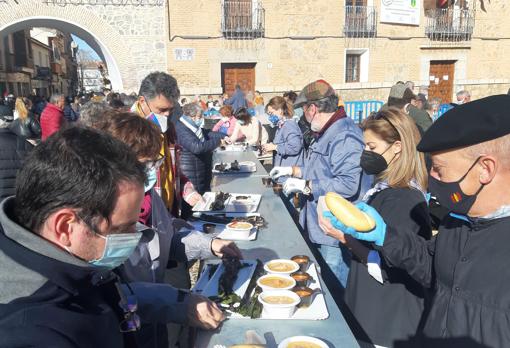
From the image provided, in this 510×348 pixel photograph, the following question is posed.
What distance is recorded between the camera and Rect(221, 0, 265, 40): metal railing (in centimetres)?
1662

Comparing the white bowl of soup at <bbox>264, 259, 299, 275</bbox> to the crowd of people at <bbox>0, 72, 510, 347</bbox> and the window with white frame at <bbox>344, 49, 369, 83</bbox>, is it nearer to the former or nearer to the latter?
the crowd of people at <bbox>0, 72, 510, 347</bbox>

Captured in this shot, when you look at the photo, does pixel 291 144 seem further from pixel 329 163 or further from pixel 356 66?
pixel 356 66

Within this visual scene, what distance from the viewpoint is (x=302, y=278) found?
227 cm

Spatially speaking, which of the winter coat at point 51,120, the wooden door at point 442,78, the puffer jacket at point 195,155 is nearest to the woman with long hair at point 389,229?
the puffer jacket at point 195,155

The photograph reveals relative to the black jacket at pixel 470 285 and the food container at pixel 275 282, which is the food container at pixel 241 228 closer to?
the food container at pixel 275 282

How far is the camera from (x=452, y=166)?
5.49 ft

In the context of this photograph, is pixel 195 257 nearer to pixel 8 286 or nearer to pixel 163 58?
pixel 8 286

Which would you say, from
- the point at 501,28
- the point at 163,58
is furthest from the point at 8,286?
the point at 501,28

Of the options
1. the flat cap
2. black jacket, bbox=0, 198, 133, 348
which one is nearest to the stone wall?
the flat cap

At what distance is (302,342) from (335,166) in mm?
1809

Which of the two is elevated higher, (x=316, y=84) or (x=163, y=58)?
(x=163, y=58)

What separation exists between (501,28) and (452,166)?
2248 cm

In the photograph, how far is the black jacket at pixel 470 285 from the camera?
158cm

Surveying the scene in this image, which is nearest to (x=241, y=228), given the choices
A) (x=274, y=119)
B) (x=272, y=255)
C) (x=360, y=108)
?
(x=272, y=255)
